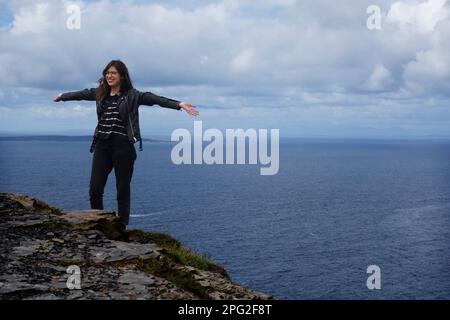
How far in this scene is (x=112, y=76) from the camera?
11.9 m

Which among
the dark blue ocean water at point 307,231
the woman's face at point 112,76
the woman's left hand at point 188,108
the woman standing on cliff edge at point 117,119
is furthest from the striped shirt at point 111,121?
the dark blue ocean water at point 307,231

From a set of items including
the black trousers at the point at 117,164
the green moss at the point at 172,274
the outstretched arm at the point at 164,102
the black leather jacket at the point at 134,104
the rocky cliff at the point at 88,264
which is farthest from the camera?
the black trousers at the point at 117,164

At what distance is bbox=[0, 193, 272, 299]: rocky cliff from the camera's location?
7.99 m

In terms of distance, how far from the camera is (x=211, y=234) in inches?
4724

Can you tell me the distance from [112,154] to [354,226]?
5171 inches

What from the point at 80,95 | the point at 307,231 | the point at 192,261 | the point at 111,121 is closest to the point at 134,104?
the point at 111,121

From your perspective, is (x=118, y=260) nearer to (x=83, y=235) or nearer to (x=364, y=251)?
(x=83, y=235)

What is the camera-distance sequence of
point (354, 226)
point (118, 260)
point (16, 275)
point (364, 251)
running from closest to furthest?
point (16, 275) → point (118, 260) → point (364, 251) → point (354, 226)

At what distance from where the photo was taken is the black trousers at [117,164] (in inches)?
479

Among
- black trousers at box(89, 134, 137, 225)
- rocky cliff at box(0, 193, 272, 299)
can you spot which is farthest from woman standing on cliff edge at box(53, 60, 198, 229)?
rocky cliff at box(0, 193, 272, 299)

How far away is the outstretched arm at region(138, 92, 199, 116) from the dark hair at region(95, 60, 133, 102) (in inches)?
19.5

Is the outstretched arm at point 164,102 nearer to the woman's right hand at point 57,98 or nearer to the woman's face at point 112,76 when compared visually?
the woman's face at point 112,76

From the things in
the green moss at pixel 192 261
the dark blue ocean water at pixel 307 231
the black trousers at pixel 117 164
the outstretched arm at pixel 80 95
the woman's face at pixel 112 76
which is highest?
the woman's face at pixel 112 76
